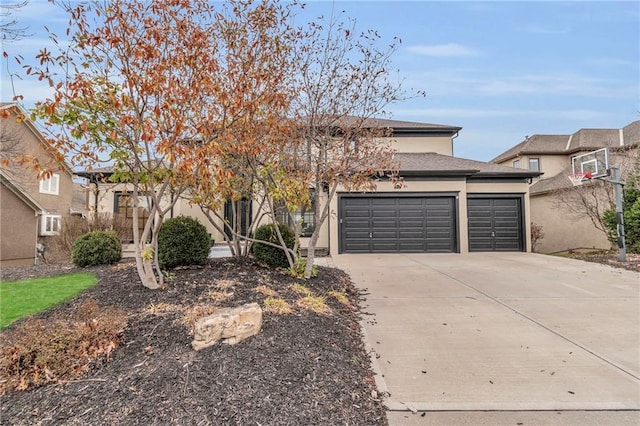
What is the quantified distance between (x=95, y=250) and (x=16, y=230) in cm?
876

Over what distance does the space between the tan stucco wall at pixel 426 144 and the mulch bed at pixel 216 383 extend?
48.8 ft

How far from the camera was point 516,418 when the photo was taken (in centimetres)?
275

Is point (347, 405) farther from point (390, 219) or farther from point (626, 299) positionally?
point (390, 219)

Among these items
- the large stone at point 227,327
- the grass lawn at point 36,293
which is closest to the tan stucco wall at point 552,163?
the large stone at point 227,327

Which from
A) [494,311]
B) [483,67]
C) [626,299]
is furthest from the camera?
[483,67]

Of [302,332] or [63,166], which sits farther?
[63,166]

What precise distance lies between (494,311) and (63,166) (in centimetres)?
698

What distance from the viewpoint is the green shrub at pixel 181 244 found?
6539 mm

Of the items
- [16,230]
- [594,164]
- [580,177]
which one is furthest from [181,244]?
[594,164]

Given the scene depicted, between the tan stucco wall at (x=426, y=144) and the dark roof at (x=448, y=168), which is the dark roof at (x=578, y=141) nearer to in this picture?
the tan stucco wall at (x=426, y=144)

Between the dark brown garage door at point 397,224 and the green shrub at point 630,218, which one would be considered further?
the dark brown garage door at point 397,224

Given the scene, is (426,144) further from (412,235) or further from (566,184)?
(566,184)

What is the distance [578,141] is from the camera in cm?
2370

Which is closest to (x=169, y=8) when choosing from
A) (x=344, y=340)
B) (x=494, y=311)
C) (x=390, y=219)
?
(x=344, y=340)
